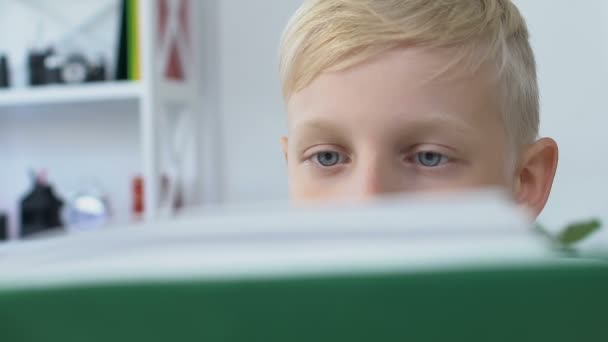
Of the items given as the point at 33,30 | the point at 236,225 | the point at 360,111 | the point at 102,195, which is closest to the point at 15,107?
the point at 33,30

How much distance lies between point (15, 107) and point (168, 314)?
275 cm

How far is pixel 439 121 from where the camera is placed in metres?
0.83

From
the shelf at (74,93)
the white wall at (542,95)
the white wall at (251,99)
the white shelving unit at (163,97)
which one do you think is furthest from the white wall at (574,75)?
the shelf at (74,93)

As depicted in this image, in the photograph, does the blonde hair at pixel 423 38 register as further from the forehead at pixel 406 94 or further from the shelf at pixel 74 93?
→ the shelf at pixel 74 93

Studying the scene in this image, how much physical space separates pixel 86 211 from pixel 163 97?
41 cm

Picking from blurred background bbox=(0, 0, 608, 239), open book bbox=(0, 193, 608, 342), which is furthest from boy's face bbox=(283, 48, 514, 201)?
blurred background bbox=(0, 0, 608, 239)

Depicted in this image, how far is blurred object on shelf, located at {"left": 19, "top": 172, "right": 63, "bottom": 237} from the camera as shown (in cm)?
256

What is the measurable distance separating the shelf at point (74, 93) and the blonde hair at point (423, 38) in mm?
1496

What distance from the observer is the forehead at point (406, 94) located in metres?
0.82

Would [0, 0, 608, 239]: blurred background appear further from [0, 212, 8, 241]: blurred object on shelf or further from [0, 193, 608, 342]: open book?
[0, 193, 608, 342]: open book

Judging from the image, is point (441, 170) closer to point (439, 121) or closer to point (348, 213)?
point (439, 121)

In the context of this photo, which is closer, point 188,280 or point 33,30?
point 188,280

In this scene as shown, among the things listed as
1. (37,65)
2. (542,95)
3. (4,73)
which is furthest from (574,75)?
(4,73)

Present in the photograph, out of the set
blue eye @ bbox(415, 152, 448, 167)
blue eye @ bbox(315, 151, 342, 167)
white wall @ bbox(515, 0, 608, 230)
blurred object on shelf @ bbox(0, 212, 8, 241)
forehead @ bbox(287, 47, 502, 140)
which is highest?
white wall @ bbox(515, 0, 608, 230)
